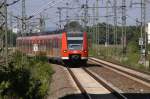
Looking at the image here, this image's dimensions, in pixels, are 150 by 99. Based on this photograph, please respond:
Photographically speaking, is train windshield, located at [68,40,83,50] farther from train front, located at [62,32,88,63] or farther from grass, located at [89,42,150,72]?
grass, located at [89,42,150,72]

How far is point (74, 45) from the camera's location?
48219 mm

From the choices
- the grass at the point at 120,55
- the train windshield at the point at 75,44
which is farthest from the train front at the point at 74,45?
the grass at the point at 120,55

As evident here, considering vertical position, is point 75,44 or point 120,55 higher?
point 75,44

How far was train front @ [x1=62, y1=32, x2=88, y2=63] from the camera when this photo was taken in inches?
1882

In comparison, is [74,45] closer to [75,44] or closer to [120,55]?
[75,44]

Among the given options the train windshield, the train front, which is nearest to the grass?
the train front

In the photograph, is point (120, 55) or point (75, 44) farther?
point (120, 55)

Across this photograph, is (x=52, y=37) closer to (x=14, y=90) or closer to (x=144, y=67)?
(x=144, y=67)

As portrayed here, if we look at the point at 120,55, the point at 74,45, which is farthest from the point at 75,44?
the point at 120,55

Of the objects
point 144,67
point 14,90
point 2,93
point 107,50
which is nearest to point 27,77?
point 14,90

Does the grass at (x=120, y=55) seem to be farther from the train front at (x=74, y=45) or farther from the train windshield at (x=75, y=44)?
the train windshield at (x=75, y=44)

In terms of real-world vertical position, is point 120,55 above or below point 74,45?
below

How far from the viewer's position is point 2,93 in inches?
614

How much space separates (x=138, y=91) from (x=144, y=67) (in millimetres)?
24245
